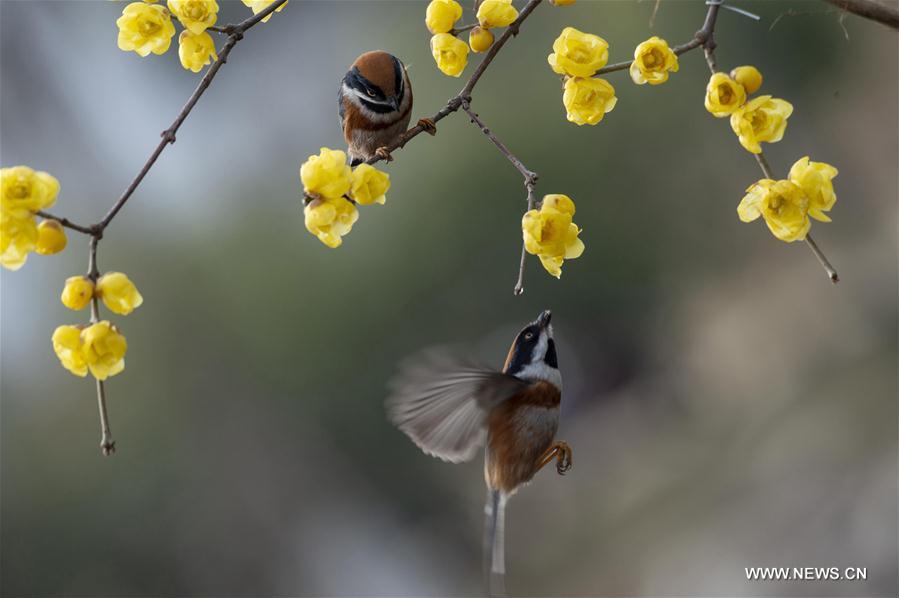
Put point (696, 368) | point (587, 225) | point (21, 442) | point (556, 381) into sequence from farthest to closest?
point (696, 368) < point (587, 225) < point (21, 442) < point (556, 381)

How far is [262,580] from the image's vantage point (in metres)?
3.16

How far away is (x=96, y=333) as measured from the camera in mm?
724

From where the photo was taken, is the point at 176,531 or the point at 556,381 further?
the point at 176,531

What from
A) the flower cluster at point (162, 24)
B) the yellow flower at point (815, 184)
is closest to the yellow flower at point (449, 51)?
the flower cluster at point (162, 24)

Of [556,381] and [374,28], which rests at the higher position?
[374,28]

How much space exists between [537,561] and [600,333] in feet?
2.76

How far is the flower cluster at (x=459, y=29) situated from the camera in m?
0.84

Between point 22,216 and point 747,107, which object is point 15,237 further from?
point 747,107

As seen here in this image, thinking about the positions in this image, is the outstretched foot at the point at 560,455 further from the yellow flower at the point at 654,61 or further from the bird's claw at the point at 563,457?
the yellow flower at the point at 654,61

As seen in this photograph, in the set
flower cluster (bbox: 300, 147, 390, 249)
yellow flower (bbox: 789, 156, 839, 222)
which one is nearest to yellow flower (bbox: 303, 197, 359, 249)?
flower cluster (bbox: 300, 147, 390, 249)

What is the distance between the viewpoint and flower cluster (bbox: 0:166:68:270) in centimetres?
71

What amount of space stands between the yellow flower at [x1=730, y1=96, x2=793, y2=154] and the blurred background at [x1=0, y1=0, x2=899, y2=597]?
2.22m

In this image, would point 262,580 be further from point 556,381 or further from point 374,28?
point 556,381

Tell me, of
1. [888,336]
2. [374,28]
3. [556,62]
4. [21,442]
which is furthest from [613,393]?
[556,62]
